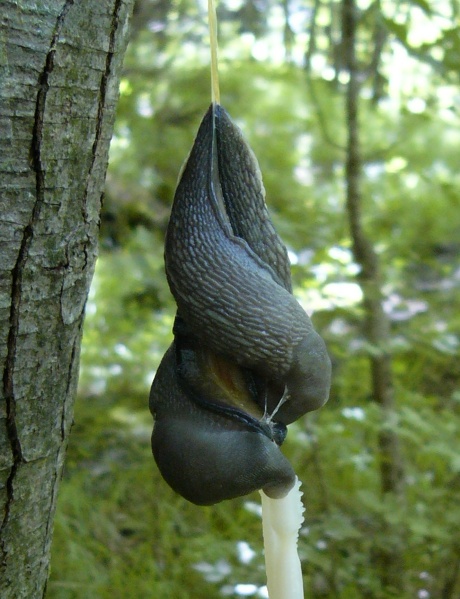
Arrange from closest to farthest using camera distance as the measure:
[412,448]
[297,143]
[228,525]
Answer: [228,525]
[412,448]
[297,143]

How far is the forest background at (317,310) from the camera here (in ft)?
6.42

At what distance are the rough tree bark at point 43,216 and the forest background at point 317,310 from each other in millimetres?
855

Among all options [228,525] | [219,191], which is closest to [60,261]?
[219,191]

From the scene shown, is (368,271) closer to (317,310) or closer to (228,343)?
(317,310)

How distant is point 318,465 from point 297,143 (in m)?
2.14

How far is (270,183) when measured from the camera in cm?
329

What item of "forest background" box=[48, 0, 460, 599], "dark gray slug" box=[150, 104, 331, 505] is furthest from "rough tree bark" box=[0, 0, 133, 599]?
"forest background" box=[48, 0, 460, 599]

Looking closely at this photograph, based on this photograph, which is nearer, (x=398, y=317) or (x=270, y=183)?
(x=398, y=317)

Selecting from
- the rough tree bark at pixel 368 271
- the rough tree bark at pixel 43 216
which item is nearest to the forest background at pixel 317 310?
the rough tree bark at pixel 368 271

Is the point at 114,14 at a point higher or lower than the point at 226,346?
higher

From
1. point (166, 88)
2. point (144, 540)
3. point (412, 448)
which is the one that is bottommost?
point (144, 540)

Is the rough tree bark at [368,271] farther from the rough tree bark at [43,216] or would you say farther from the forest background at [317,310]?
the rough tree bark at [43,216]

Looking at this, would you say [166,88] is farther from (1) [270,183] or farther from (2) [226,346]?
(2) [226,346]

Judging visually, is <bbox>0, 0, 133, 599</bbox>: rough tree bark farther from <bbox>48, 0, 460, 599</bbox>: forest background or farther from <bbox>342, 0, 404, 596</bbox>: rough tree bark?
<bbox>342, 0, 404, 596</bbox>: rough tree bark
